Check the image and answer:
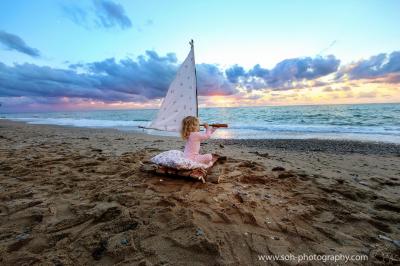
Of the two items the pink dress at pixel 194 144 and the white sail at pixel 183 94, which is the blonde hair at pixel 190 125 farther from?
the white sail at pixel 183 94

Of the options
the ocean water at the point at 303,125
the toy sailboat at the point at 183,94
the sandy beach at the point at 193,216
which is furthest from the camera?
the ocean water at the point at 303,125

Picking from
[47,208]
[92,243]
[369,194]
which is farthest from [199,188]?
[369,194]

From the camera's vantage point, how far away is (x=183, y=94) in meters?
6.06

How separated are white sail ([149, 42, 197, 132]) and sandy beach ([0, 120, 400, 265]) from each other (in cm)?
173

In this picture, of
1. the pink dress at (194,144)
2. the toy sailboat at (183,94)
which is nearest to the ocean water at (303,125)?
the toy sailboat at (183,94)

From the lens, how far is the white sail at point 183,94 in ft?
19.7

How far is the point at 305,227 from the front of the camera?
3.07 meters

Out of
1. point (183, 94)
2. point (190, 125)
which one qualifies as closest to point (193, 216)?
point (190, 125)

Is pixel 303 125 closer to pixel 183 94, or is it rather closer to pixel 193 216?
pixel 183 94

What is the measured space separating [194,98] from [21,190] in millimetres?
4067

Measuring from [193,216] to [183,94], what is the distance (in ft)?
11.8

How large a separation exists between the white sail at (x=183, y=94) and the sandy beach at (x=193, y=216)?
5.67 feet

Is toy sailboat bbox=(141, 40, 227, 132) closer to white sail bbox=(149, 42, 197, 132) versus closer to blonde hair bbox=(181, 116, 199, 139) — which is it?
white sail bbox=(149, 42, 197, 132)

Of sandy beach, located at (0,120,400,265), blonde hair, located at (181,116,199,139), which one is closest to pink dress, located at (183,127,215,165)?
blonde hair, located at (181,116,199,139)
